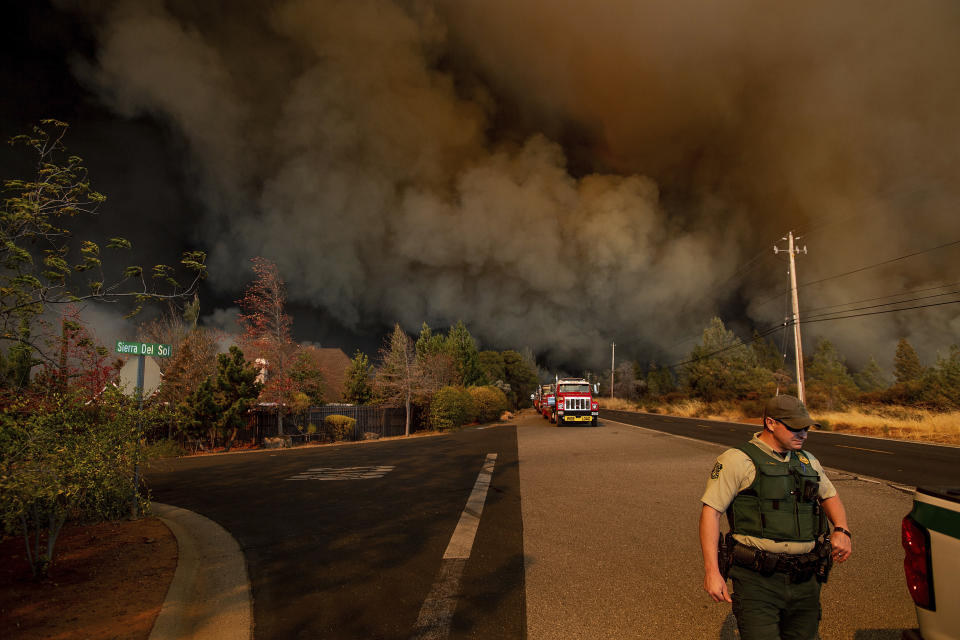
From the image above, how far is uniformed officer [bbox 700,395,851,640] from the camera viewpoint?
2596mm

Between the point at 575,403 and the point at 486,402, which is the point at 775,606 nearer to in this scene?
the point at 575,403

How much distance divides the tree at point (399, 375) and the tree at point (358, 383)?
521 cm

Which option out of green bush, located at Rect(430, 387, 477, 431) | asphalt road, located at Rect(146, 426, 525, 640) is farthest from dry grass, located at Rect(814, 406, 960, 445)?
green bush, located at Rect(430, 387, 477, 431)

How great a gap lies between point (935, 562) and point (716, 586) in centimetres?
90

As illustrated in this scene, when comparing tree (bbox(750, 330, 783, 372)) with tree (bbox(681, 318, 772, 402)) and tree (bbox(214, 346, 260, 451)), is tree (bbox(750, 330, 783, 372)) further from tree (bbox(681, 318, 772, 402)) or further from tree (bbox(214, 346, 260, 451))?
tree (bbox(214, 346, 260, 451))

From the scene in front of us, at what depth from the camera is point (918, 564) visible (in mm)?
2189

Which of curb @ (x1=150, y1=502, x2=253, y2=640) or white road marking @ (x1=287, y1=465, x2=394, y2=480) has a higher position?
curb @ (x1=150, y1=502, x2=253, y2=640)

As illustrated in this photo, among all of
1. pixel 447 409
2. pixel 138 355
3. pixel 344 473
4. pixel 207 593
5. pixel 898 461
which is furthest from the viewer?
pixel 447 409

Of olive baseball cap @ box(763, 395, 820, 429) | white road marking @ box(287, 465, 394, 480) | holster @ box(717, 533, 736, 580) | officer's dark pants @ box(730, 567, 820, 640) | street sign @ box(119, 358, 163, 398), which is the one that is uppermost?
street sign @ box(119, 358, 163, 398)

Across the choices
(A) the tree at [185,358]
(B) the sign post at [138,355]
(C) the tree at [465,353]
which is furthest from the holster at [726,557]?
(C) the tree at [465,353]

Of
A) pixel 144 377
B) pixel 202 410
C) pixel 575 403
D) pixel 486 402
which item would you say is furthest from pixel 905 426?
pixel 202 410

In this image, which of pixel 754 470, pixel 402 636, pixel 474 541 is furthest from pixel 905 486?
pixel 402 636

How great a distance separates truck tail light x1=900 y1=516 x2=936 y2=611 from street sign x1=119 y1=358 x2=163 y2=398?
7.80 metres

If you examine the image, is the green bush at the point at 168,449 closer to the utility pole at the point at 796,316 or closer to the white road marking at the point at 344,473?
the white road marking at the point at 344,473
